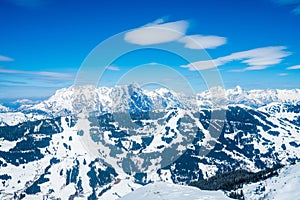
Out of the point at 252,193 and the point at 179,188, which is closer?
the point at 179,188

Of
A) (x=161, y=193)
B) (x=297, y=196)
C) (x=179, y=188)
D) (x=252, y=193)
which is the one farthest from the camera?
(x=252, y=193)

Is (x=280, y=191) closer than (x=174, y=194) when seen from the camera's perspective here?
No

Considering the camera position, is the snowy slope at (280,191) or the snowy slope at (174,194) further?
the snowy slope at (280,191)

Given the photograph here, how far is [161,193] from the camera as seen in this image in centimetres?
10862

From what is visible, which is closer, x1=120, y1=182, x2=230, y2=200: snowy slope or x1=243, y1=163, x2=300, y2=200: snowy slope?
x1=120, y1=182, x2=230, y2=200: snowy slope

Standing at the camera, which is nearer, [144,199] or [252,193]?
[144,199]

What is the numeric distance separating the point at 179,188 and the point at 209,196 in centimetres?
1673

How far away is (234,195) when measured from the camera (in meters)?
121

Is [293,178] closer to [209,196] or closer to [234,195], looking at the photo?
[234,195]

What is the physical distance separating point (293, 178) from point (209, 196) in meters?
34.9

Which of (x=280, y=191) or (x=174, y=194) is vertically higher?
(x=174, y=194)

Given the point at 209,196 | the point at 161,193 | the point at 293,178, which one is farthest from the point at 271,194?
the point at 161,193

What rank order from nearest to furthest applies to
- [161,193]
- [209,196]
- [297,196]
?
[297,196] → [209,196] → [161,193]

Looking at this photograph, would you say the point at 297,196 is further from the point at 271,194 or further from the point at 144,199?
the point at 144,199
